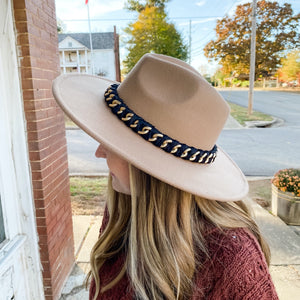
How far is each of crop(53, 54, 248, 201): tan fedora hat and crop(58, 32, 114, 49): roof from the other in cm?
3154

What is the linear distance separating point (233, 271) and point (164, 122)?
47cm

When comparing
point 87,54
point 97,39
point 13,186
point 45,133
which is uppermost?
point 97,39

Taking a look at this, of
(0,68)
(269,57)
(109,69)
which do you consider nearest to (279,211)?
(0,68)

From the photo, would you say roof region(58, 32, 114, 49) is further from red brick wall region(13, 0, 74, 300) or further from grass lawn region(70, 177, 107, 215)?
red brick wall region(13, 0, 74, 300)

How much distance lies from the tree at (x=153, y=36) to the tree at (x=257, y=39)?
93.2 inches

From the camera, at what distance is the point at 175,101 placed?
0.84m

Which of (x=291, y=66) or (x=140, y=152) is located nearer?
(x=140, y=152)

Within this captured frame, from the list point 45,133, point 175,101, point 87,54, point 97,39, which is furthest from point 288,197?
point 97,39

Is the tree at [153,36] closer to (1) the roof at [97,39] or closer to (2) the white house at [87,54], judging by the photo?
(2) the white house at [87,54]

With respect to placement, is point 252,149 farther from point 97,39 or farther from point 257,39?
point 97,39

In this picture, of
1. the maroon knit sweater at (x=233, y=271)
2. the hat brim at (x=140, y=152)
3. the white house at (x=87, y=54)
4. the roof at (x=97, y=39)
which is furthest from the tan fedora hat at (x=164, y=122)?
the roof at (x=97, y=39)

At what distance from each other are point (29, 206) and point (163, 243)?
4.36 feet

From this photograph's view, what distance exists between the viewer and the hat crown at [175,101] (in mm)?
835

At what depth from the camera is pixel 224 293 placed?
76 centimetres
